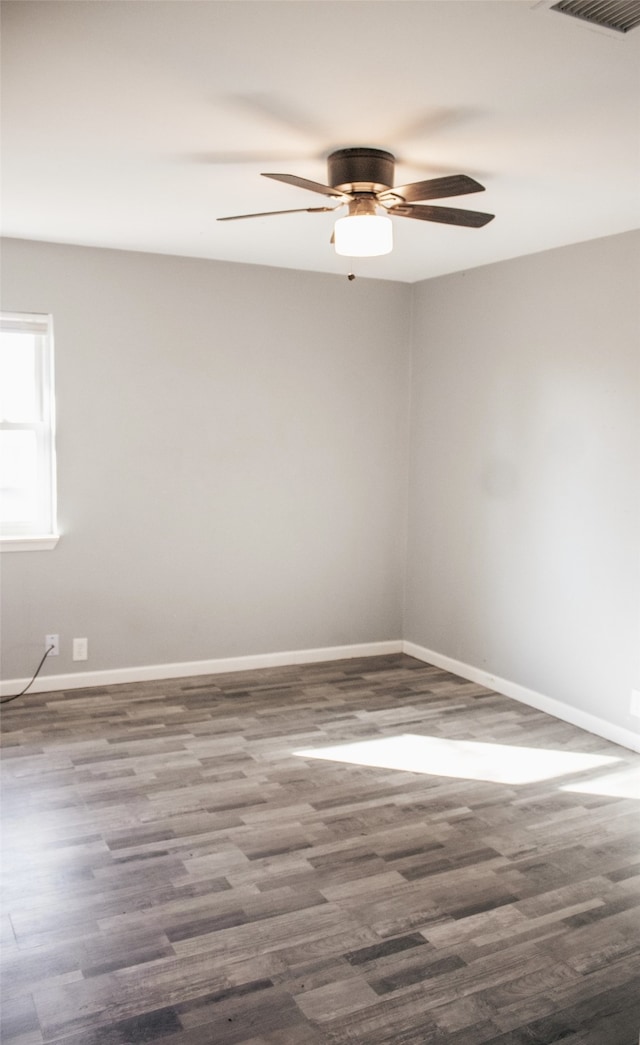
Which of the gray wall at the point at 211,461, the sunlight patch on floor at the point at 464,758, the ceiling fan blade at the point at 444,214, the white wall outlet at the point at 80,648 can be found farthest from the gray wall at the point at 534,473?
the white wall outlet at the point at 80,648

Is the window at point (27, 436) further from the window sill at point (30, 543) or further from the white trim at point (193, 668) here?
the white trim at point (193, 668)

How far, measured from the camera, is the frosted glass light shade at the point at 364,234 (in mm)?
2979

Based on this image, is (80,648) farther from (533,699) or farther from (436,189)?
(436,189)

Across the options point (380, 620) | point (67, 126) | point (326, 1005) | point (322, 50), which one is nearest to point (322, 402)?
point (380, 620)

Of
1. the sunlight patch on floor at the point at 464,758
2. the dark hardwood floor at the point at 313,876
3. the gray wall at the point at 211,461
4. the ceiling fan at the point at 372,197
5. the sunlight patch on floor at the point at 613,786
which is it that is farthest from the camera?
the gray wall at the point at 211,461

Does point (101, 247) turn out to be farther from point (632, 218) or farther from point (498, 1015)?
point (498, 1015)

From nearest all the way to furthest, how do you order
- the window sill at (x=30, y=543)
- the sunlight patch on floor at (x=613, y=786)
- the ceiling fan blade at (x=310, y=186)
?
the ceiling fan blade at (x=310, y=186) → the sunlight patch on floor at (x=613, y=786) → the window sill at (x=30, y=543)

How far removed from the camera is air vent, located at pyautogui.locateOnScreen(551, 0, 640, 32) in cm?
188

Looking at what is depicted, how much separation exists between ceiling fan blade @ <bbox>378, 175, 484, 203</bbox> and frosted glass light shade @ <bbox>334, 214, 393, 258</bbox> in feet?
0.34

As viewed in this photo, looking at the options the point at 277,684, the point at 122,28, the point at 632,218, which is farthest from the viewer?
the point at 277,684

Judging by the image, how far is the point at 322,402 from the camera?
17.4 feet

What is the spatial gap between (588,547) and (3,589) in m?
3.02

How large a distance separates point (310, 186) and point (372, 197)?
0.35 meters

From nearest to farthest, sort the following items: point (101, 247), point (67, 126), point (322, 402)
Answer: point (67, 126), point (101, 247), point (322, 402)
